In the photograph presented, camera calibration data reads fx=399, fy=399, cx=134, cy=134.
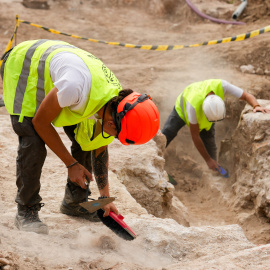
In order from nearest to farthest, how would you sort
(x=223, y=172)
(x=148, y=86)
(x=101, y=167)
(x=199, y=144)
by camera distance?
1. (x=101, y=167)
2. (x=199, y=144)
3. (x=223, y=172)
4. (x=148, y=86)

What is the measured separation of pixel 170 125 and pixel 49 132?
3905 mm

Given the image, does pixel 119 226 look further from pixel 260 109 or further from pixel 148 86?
pixel 148 86

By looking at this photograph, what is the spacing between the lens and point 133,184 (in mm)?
4324

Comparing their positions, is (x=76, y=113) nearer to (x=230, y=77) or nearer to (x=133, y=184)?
(x=133, y=184)

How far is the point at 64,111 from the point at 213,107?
323 centimetres

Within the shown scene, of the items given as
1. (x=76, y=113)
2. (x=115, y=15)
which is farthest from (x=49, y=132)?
(x=115, y=15)

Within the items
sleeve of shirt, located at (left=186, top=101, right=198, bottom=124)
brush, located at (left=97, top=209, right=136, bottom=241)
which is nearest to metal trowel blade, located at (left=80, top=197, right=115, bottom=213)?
brush, located at (left=97, top=209, right=136, bottom=241)

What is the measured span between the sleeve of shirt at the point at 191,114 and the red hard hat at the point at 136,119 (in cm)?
315

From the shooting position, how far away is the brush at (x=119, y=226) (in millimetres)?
2732

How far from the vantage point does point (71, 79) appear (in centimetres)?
227

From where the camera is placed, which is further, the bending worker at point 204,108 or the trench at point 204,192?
the bending worker at point 204,108

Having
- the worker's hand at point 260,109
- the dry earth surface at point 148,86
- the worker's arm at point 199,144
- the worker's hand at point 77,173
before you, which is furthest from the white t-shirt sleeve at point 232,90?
the worker's hand at point 77,173

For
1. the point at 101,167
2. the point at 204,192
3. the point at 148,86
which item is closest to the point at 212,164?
the point at 204,192

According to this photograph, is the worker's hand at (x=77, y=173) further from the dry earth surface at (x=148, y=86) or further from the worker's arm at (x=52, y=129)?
the dry earth surface at (x=148, y=86)
